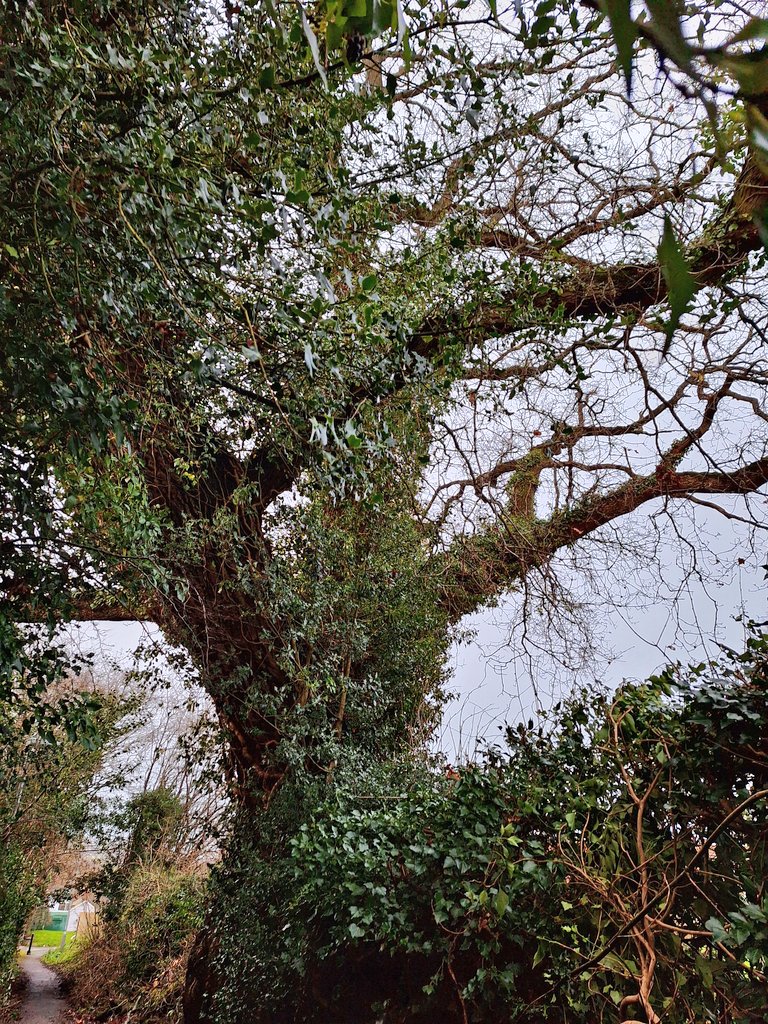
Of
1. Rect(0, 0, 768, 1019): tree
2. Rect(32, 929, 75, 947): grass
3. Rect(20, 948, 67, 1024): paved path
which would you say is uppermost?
Rect(0, 0, 768, 1019): tree

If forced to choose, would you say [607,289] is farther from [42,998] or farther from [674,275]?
[42,998]

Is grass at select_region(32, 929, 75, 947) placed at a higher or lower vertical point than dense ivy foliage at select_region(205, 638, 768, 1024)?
lower

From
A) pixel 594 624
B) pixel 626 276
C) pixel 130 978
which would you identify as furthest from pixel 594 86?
pixel 130 978

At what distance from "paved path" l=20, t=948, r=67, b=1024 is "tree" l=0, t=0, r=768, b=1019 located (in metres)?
4.48

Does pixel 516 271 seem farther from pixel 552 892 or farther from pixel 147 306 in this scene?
pixel 552 892

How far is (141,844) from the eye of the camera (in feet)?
28.6

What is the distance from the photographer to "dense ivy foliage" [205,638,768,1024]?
94.9 inches

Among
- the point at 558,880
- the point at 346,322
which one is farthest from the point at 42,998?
the point at 346,322

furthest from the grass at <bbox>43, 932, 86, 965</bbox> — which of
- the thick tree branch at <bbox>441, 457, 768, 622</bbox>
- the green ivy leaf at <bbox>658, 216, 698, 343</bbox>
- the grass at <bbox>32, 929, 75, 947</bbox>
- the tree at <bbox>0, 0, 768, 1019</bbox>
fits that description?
the green ivy leaf at <bbox>658, 216, 698, 343</bbox>

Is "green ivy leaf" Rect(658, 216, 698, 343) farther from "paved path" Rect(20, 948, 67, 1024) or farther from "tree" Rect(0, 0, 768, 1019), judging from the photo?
"paved path" Rect(20, 948, 67, 1024)

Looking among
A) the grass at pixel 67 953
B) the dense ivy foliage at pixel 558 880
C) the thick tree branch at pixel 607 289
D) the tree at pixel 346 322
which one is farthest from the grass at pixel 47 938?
the thick tree branch at pixel 607 289

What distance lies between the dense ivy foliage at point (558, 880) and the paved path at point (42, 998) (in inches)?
190

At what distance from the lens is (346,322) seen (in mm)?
2623

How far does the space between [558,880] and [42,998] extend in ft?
28.1
